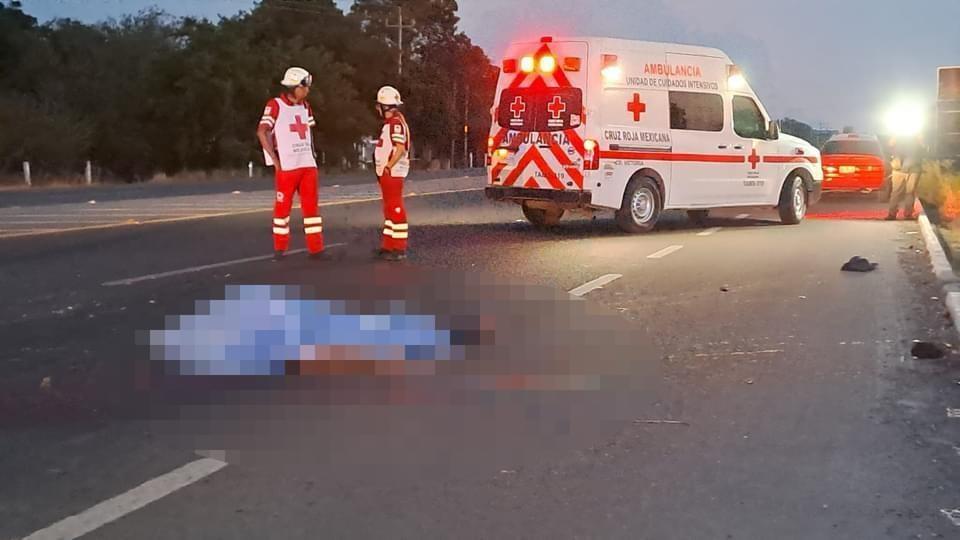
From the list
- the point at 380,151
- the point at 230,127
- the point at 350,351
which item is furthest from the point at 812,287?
the point at 230,127

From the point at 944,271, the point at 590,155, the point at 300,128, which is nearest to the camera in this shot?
the point at 944,271

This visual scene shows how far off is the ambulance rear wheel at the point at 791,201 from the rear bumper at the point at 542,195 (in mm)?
4534

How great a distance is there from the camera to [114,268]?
11.1 m

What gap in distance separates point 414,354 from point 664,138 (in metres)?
9.48

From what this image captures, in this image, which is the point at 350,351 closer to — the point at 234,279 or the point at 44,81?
the point at 234,279

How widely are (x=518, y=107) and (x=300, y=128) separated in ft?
15.4

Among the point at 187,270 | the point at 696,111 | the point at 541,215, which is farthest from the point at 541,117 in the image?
the point at 187,270

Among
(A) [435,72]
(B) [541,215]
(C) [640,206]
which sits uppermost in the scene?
(A) [435,72]

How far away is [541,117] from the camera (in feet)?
49.5

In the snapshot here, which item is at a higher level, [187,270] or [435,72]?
[435,72]

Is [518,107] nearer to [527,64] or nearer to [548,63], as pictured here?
[527,64]

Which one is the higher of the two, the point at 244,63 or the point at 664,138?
the point at 244,63

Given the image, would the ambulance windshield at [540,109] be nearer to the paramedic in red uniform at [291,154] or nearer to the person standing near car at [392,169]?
the person standing near car at [392,169]

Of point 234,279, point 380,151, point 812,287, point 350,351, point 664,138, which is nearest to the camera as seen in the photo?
point 350,351
